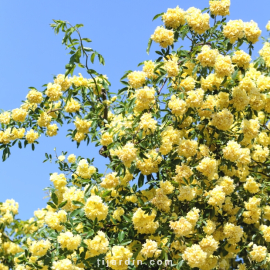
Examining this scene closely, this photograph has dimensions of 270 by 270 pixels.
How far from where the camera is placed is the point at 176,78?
12.4 ft

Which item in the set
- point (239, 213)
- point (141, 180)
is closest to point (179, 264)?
point (141, 180)

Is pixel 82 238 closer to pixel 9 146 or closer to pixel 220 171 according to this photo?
pixel 220 171

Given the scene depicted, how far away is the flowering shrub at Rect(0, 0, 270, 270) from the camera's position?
326 centimetres

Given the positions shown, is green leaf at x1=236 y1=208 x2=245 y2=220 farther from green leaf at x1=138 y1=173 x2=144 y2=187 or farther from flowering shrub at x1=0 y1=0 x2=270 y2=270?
green leaf at x1=138 y1=173 x2=144 y2=187

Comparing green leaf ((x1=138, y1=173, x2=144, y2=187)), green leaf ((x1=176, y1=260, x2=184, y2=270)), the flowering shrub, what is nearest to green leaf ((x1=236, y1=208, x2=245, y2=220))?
the flowering shrub

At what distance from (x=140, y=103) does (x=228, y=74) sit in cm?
91

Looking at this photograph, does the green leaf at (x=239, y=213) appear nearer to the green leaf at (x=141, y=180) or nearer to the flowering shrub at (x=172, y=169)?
the flowering shrub at (x=172, y=169)

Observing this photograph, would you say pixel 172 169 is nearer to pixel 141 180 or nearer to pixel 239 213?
pixel 141 180

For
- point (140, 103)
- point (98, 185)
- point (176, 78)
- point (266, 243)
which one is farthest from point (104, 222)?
point (266, 243)

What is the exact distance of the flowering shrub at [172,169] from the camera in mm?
3260

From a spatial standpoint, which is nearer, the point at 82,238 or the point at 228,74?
the point at 82,238

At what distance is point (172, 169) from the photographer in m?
3.61

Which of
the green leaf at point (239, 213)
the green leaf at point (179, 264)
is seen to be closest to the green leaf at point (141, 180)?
the green leaf at point (179, 264)

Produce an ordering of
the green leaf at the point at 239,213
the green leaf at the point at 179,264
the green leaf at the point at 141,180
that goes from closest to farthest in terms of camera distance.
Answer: the green leaf at the point at 179,264 → the green leaf at the point at 141,180 → the green leaf at the point at 239,213
